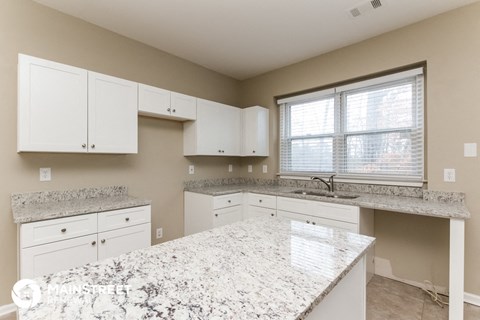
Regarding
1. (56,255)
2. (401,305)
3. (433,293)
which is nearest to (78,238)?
(56,255)

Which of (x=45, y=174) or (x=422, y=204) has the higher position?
(x=45, y=174)

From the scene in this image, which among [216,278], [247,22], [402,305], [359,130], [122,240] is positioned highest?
[247,22]

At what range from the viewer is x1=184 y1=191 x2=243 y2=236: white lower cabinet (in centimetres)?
294

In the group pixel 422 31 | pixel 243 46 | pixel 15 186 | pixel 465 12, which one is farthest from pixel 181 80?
pixel 465 12

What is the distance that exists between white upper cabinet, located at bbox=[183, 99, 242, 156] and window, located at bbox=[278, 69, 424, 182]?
79 cm

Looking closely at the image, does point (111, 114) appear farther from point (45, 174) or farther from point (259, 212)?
point (259, 212)

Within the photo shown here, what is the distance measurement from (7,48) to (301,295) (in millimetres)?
2901

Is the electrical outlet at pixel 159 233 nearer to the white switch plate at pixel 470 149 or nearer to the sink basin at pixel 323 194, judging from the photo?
the sink basin at pixel 323 194

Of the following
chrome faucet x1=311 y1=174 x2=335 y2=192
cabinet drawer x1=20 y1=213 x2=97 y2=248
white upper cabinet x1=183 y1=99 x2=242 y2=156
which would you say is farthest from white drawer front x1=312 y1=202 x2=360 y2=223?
cabinet drawer x1=20 y1=213 x2=97 y2=248

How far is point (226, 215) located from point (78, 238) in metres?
1.63

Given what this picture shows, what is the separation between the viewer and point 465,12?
2.19 metres

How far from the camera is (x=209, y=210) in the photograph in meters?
2.96

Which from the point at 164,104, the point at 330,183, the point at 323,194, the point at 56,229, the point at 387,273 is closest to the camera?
the point at 56,229

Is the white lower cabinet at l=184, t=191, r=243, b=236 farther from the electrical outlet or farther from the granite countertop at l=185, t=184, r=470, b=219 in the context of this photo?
the granite countertop at l=185, t=184, r=470, b=219
